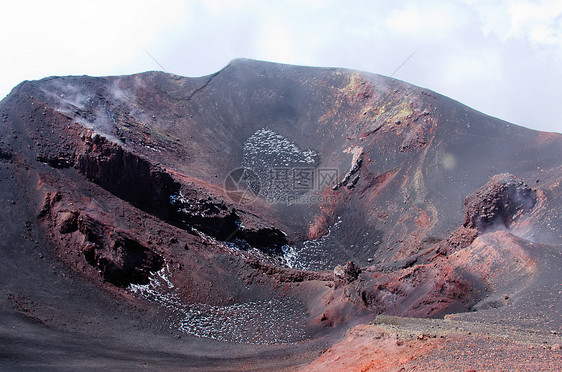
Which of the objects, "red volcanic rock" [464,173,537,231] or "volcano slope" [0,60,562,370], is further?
"red volcanic rock" [464,173,537,231]

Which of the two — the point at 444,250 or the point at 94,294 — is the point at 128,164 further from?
the point at 444,250

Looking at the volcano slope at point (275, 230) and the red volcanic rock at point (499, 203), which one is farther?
the red volcanic rock at point (499, 203)

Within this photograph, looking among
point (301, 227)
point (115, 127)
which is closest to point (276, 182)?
point (301, 227)

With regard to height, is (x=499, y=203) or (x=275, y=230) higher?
(x=499, y=203)

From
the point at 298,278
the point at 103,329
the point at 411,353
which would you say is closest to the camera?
the point at 411,353
